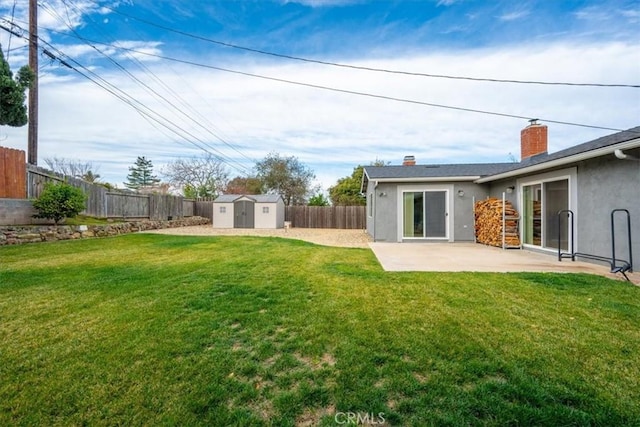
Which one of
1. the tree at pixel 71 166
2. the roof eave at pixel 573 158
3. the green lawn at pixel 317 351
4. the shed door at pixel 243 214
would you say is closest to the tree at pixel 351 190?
the shed door at pixel 243 214

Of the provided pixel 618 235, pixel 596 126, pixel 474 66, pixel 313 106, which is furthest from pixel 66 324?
pixel 596 126

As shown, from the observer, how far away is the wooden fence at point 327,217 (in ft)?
61.4

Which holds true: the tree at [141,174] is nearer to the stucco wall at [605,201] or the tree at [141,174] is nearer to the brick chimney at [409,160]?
the brick chimney at [409,160]

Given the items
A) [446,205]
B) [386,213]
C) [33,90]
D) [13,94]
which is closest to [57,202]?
[13,94]

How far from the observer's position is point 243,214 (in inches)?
705

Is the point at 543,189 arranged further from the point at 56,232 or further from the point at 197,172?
the point at 197,172

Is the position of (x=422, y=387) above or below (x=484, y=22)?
below

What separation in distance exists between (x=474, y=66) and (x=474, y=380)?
10.3 metres

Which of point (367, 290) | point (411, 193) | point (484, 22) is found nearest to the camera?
point (367, 290)

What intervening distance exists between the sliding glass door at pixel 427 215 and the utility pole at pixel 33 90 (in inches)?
457

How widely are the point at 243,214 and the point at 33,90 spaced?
10528 millimetres

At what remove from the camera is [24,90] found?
26.9ft

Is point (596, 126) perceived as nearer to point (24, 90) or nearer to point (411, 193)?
point (411, 193)

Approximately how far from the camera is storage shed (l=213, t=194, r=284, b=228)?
17594mm
